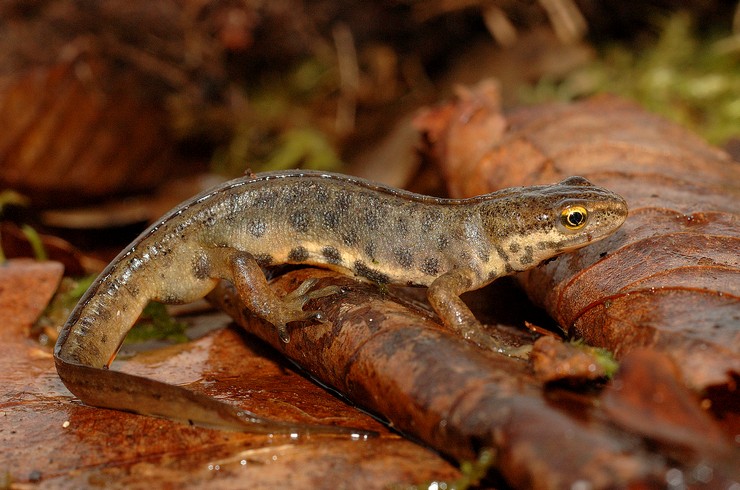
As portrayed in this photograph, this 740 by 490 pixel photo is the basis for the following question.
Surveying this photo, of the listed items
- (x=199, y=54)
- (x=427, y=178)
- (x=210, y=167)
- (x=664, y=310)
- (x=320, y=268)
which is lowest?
(x=664, y=310)

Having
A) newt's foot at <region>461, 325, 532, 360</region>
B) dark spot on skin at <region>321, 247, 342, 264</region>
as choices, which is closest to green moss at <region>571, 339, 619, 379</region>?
newt's foot at <region>461, 325, 532, 360</region>

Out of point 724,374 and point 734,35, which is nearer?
point 724,374

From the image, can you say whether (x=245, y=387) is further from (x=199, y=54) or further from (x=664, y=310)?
(x=199, y=54)

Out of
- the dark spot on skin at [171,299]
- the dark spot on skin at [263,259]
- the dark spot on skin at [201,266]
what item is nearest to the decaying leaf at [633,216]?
Answer: the dark spot on skin at [263,259]

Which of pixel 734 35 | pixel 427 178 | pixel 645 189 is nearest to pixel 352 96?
pixel 427 178

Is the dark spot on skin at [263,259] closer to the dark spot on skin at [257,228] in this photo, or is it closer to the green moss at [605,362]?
the dark spot on skin at [257,228]

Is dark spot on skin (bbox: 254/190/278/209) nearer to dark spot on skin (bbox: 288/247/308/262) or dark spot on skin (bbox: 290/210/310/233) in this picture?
dark spot on skin (bbox: 290/210/310/233)
